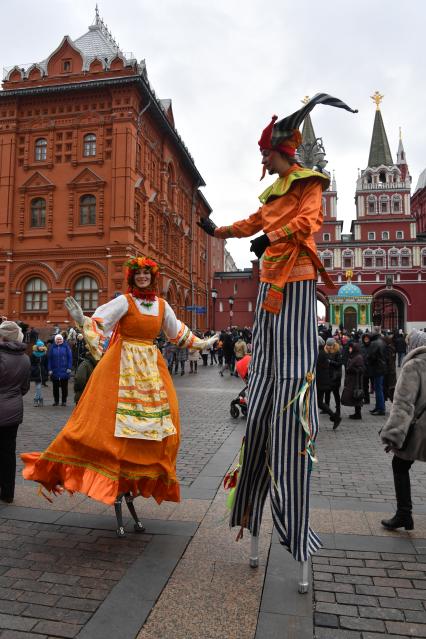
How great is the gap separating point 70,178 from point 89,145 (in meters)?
2.10

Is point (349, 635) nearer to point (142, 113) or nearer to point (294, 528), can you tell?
point (294, 528)

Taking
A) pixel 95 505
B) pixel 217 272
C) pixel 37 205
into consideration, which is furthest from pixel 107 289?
pixel 217 272

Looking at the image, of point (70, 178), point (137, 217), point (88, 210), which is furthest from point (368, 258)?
point (70, 178)

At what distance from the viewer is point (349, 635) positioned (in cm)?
238

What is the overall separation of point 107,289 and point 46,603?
24.0 meters

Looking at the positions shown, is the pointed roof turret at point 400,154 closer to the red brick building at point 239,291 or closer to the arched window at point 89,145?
the red brick building at point 239,291

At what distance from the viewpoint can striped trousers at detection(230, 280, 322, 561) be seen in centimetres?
281

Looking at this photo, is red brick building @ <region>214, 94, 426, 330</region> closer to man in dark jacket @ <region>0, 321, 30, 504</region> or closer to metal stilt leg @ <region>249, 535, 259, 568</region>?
man in dark jacket @ <region>0, 321, 30, 504</region>

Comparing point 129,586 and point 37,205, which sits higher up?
point 37,205

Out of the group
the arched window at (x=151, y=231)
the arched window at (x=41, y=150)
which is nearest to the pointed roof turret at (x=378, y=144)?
the arched window at (x=151, y=231)

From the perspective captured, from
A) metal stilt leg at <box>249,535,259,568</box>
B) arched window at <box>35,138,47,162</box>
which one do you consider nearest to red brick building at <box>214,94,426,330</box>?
arched window at <box>35,138,47,162</box>

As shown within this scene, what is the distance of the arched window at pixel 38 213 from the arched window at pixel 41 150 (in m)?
2.29

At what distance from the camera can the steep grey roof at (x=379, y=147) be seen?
66125 millimetres

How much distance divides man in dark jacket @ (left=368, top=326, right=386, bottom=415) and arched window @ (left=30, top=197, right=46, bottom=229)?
21.7 m
